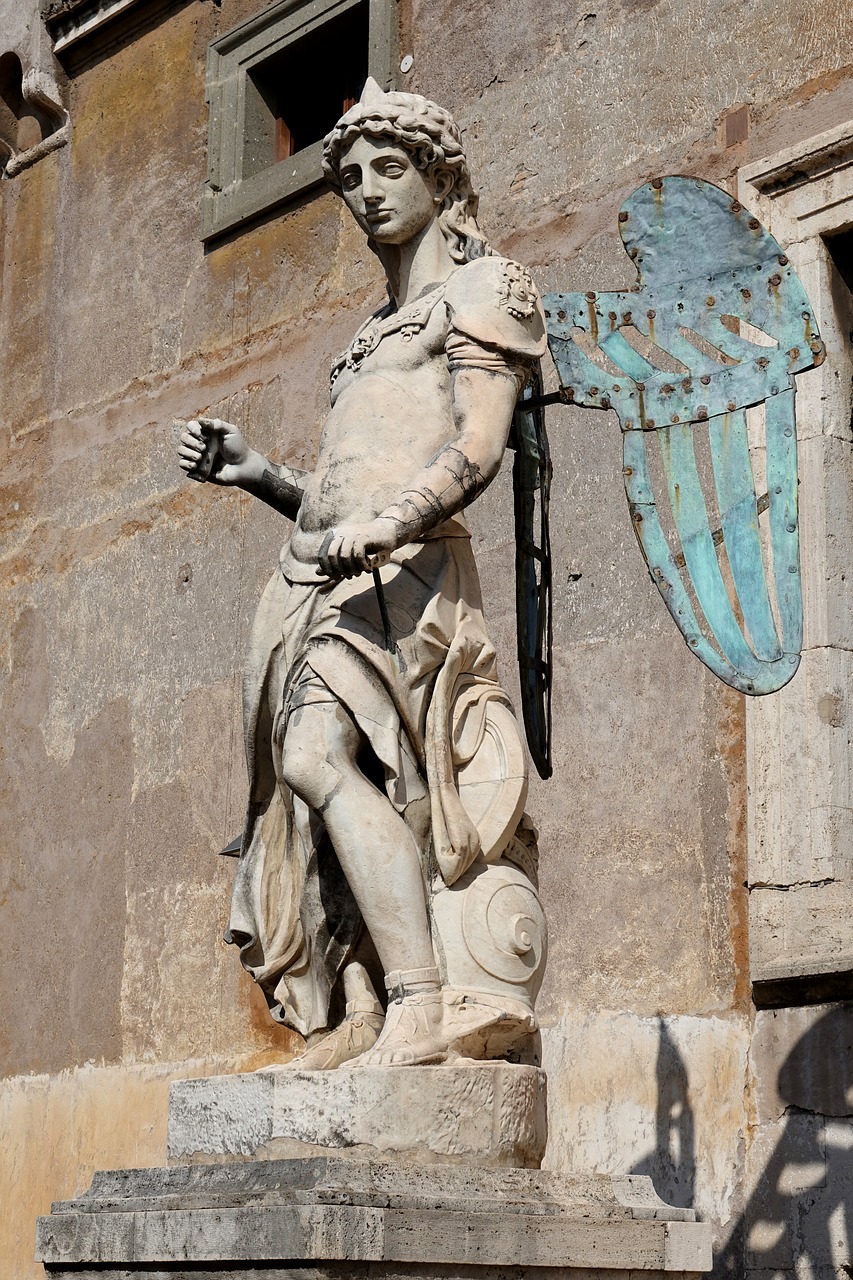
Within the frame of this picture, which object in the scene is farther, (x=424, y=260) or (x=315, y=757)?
(x=424, y=260)

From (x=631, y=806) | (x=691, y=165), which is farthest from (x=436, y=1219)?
(x=691, y=165)

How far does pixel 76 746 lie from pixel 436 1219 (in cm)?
539

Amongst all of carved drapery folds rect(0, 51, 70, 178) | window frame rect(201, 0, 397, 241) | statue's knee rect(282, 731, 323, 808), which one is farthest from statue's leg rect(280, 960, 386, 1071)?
carved drapery folds rect(0, 51, 70, 178)

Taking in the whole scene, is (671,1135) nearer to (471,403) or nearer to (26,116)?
(471,403)

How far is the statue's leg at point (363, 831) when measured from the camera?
421cm

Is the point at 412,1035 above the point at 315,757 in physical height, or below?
below

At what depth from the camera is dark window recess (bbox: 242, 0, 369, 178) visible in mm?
8781

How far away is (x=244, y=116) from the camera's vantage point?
353 inches

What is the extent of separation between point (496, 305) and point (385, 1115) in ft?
5.65

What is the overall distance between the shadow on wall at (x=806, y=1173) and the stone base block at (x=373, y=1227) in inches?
55.8

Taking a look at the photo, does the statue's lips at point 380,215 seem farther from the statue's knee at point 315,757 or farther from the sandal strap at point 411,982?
the sandal strap at point 411,982

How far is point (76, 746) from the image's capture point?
29.3ft

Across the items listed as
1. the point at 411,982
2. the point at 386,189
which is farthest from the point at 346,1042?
the point at 386,189

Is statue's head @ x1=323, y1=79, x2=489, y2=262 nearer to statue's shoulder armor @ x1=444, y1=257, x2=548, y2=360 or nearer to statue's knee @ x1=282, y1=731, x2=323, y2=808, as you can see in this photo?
statue's shoulder armor @ x1=444, y1=257, x2=548, y2=360
